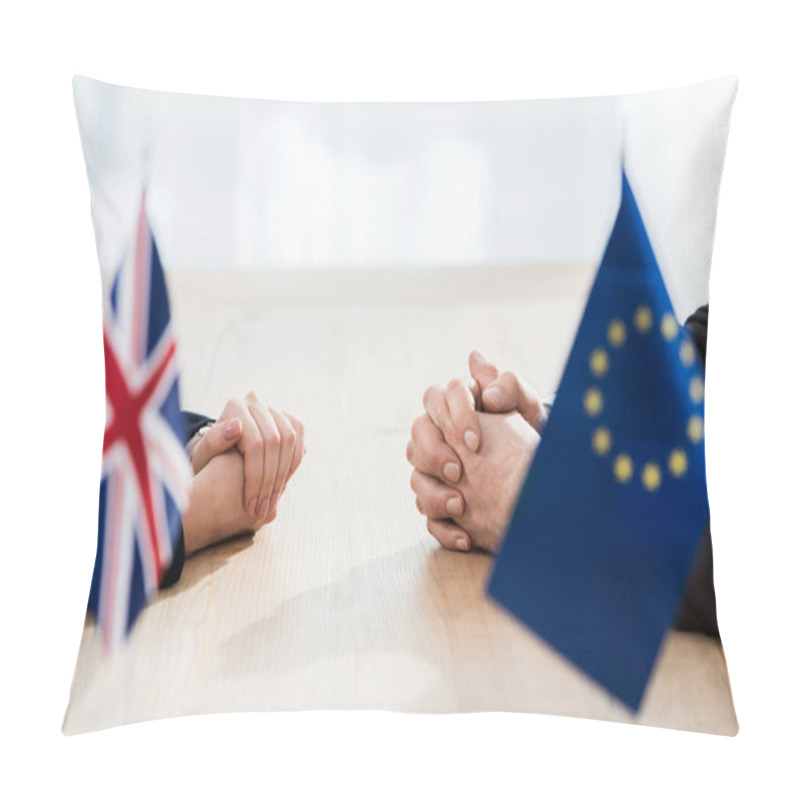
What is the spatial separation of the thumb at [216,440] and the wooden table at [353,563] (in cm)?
3

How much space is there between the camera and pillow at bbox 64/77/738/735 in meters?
1.64

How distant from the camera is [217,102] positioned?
67.6 inches

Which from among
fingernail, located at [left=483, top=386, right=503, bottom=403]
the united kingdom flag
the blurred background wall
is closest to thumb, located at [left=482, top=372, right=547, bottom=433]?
fingernail, located at [left=483, top=386, right=503, bottom=403]

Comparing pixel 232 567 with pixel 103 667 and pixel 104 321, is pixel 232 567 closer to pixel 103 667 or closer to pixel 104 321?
pixel 103 667

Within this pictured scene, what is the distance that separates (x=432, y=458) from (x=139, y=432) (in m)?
0.41

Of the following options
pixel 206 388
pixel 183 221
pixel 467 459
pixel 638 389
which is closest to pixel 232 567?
pixel 206 388

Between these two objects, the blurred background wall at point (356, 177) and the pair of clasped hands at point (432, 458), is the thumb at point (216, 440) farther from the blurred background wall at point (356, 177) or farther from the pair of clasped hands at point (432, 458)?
the blurred background wall at point (356, 177)

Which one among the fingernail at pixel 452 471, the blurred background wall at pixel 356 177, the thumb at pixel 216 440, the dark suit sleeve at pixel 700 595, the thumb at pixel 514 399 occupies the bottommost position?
the dark suit sleeve at pixel 700 595

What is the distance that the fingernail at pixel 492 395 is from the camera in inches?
67.0

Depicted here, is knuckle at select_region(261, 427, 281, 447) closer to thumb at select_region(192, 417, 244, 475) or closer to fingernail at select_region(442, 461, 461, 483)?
thumb at select_region(192, 417, 244, 475)

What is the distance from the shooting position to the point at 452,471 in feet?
5.60

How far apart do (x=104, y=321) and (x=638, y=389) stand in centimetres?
74

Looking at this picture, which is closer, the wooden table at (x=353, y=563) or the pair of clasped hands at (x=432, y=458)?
the wooden table at (x=353, y=563)

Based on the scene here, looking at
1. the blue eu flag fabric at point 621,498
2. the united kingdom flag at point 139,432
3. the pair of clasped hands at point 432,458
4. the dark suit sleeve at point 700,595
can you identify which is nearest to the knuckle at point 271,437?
the pair of clasped hands at point 432,458
